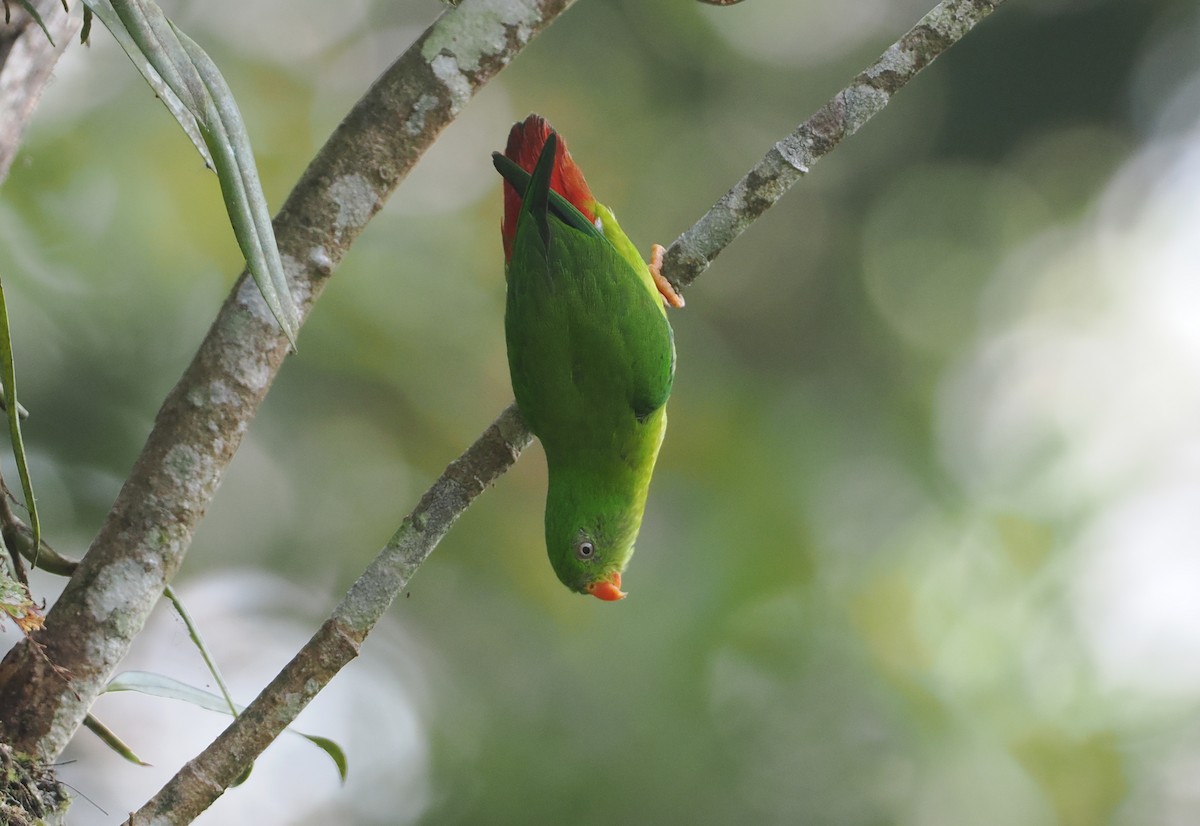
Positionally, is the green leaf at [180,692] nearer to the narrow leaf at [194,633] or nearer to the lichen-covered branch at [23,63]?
the narrow leaf at [194,633]

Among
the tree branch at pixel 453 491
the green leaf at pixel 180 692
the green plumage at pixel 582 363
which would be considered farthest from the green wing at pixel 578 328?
the green leaf at pixel 180 692

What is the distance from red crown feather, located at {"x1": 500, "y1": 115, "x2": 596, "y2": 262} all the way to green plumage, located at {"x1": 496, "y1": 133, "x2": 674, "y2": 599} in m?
0.12

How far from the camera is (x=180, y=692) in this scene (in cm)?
228

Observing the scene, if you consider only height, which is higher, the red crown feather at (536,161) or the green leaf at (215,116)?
the red crown feather at (536,161)

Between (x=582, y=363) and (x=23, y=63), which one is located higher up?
(x=582, y=363)

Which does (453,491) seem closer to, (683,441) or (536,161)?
(536,161)

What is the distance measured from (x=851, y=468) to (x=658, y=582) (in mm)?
1629

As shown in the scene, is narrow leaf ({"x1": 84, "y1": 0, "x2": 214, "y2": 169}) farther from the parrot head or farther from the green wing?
the parrot head

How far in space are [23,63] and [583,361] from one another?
5.25 ft

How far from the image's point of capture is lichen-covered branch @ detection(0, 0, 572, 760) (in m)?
1.84

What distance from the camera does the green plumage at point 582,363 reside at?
10.0 ft

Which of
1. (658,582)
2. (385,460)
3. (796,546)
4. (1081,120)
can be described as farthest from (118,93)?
(1081,120)

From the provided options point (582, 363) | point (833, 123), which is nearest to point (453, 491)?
point (582, 363)

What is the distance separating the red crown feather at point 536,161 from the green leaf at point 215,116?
63.1 inches
